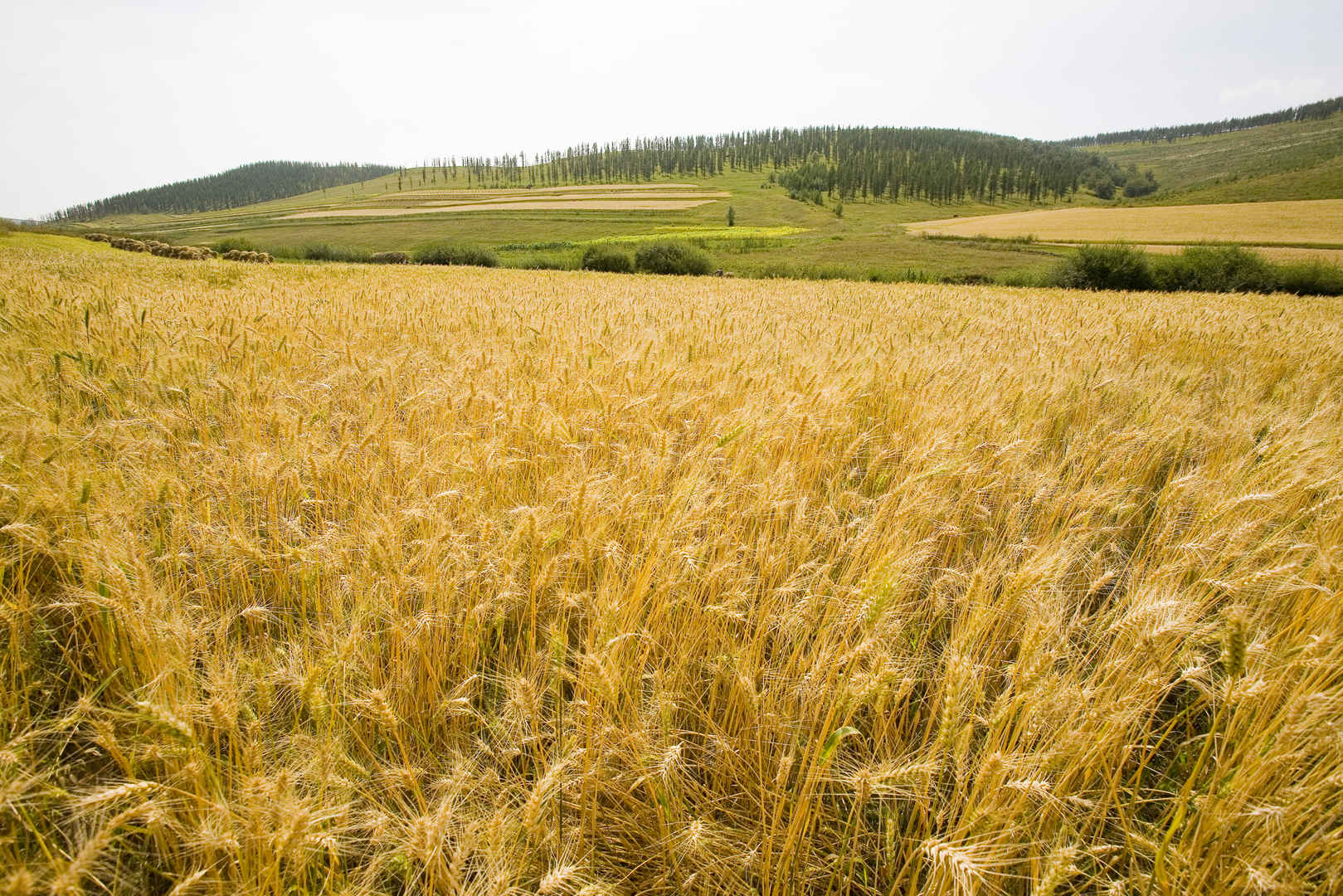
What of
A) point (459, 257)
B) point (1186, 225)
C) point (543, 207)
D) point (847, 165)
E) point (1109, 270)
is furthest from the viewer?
point (847, 165)

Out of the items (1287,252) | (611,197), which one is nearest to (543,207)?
(611,197)

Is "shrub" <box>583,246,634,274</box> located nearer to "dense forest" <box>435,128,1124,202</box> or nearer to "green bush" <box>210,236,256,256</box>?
"green bush" <box>210,236,256,256</box>

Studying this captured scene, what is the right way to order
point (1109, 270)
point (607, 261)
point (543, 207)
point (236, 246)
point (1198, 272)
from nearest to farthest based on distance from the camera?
point (1198, 272)
point (1109, 270)
point (607, 261)
point (236, 246)
point (543, 207)

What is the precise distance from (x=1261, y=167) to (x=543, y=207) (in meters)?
140

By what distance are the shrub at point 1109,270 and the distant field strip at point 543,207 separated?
76222mm

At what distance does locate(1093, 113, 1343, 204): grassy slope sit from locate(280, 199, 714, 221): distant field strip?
7682 centimetres

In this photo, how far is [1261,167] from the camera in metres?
108

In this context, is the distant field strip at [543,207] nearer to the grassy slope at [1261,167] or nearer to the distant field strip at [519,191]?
the distant field strip at [519,191]

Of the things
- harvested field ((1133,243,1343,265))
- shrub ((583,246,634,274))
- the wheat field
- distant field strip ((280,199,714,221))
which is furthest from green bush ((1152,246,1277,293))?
distant field strip ((280,199,714,221))

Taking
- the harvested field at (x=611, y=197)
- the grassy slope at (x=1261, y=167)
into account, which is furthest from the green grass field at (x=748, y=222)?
the harvested field at (x=611, y=197)

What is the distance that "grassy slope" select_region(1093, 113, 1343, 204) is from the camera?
72250 millimetres

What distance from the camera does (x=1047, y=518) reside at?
99.2 inches

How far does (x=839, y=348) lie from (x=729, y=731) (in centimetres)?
470

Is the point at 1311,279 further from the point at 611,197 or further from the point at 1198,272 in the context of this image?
the point at 611,197
